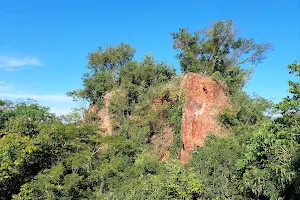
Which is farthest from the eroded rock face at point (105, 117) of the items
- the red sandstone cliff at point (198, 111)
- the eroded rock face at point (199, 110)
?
the eroded rock face at point (199, 110)

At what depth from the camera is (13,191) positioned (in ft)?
43.0

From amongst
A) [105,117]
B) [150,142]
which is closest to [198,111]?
[150,142]

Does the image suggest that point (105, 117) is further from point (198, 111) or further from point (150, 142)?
point (198, 111)

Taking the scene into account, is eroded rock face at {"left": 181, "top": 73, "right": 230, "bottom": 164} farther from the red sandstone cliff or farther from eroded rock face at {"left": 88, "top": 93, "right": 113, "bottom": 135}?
eroded rock face at {"left": 88, "top": 93, "right": 113, "bottom": 135}

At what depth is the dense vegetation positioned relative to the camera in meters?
9.67

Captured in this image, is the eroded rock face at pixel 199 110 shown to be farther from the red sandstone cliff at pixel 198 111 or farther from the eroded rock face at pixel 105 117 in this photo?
the eroded rock face at pixel 105 117

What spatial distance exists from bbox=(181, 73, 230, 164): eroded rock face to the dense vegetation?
2.26ft

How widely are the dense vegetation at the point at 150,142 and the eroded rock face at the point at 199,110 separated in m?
0.69

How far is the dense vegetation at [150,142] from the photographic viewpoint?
9672 mm

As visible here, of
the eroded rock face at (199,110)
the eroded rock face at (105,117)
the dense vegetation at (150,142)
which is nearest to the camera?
the dense vegetation at (150,142)

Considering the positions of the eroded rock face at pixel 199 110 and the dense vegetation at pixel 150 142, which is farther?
the eroded rock face at pixel 199 110

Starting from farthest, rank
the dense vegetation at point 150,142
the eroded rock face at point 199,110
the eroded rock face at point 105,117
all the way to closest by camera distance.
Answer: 1. the eroded rock face at point 105,117
2. the eroded rock face at point 199,110
3. the dense vegetation at point 150,142

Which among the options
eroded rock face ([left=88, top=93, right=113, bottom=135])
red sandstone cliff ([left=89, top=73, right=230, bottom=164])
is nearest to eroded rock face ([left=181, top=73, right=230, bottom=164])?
red sandstone cliff ([left=89, top=73, right=230, bottom=164])

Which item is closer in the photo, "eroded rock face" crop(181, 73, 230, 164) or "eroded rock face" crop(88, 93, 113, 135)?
"eroded rock face" crop(181, 73, 230, 164)
